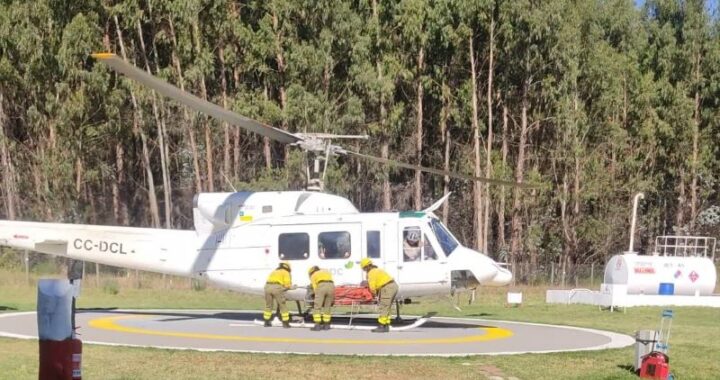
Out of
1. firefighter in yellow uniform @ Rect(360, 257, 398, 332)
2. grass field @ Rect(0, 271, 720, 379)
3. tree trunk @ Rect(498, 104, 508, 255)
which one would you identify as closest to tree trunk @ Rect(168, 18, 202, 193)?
tree trunk @ Rect(498, 104, 508, 255)

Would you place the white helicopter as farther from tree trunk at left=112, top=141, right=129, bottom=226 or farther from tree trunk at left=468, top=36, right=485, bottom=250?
tree trunk at left=112, top=141, right=129, bottom=226

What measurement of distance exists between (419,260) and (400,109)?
92.4 ft

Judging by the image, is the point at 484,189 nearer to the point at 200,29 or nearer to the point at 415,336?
the point at 200,29

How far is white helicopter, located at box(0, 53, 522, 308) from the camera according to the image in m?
19.4

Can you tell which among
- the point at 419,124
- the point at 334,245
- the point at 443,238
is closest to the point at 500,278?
the point at 443,238

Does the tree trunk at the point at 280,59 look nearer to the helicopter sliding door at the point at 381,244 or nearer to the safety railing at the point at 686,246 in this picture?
the safety railing at the point at 686,246

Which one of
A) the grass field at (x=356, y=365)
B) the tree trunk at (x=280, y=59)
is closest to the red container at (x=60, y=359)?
the grass field at (x=356, y=365)

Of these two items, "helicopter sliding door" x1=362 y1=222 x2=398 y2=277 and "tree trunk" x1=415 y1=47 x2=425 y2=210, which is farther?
"tree trunk" x1=415 y1=47 x2=425 y2=210

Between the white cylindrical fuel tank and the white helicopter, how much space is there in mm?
13026

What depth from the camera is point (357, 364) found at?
1397cm

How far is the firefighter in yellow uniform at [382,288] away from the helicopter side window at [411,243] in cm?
73

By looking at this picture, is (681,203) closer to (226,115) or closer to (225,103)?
(225,103)

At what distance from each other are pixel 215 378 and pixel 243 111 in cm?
3279

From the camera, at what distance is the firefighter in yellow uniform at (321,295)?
61.8 ft
